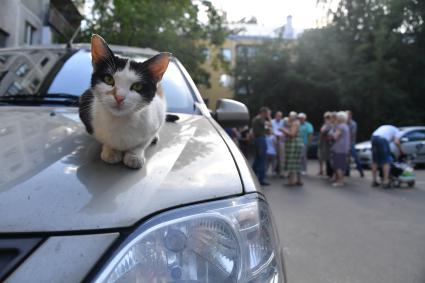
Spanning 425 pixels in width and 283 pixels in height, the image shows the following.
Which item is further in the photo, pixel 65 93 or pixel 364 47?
pixel 364 47

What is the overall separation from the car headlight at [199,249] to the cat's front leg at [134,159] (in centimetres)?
34

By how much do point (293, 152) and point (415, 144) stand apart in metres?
7.82

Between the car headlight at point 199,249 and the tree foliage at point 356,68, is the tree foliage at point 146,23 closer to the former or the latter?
the car headlight at point 199,249

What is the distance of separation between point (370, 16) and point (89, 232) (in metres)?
33.1

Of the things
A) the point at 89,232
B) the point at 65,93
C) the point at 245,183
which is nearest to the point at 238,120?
the point at 65,93

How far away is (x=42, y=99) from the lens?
2672 millimetres

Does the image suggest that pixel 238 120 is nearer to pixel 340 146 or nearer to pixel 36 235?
pixel 36 235

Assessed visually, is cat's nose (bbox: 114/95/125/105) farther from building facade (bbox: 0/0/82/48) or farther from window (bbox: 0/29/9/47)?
window (bbox: 0/29/9/47)

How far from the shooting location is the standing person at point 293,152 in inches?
412

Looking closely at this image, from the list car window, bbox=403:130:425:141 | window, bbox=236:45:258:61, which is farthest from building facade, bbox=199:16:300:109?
car window, bbox=403:130:425:141

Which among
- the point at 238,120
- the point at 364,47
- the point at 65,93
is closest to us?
the point at 65,93

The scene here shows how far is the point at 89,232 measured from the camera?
1.21 meters

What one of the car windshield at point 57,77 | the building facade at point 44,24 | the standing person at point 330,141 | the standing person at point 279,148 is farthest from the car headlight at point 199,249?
the building facade at point 44,24

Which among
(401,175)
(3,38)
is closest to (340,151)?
(401,175)
